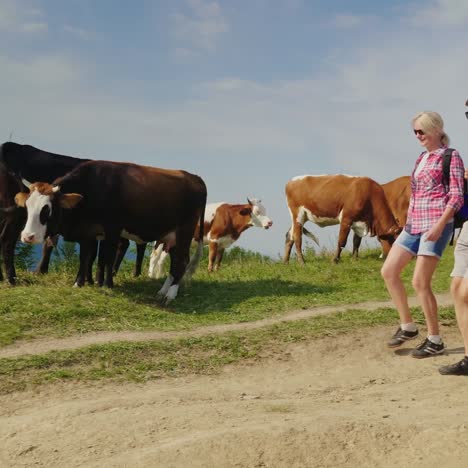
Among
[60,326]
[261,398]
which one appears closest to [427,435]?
[261,398]

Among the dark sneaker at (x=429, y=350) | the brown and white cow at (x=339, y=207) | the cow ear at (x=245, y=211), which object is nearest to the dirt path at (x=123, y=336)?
the dark sneaker at (x=429, y=350)

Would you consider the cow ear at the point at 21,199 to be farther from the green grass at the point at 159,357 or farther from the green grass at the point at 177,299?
the green grass at the point at 159,357

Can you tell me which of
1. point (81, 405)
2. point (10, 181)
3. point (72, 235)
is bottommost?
point (81, 405)

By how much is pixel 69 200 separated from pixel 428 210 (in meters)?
6.33

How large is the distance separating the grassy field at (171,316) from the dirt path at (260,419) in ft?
1.51

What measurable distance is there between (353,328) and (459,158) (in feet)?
10.6

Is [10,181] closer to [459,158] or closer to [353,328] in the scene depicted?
[353,328]

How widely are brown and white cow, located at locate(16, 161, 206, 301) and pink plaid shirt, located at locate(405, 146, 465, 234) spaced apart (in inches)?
232

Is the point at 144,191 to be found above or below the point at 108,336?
above

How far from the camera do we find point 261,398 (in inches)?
278

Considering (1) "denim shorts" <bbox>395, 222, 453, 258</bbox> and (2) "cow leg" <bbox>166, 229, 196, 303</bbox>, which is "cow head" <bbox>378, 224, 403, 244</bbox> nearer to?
(2) "cow leg" <bbox>166, 229, 196, 303</bbox>

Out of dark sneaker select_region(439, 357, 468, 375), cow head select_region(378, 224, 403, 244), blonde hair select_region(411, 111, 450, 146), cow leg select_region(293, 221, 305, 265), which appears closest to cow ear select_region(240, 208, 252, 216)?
cow leg select_region(293, 221, 305, 265)

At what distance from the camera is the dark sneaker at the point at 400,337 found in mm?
8258

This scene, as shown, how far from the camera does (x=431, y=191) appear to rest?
23.9ft
